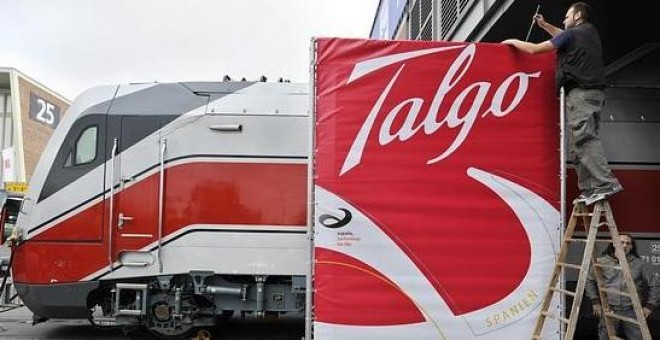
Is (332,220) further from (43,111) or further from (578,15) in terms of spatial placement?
(43,111)

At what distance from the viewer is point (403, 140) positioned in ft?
15.9

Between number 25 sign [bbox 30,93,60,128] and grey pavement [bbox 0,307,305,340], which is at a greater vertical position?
number 25 sign [bbox 30,93,60,128]

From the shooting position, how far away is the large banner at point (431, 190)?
Answer: 478cm

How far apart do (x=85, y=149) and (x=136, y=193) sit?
2.86 ft

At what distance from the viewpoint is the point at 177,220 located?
23.3 feet

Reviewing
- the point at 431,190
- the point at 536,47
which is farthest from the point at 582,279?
the point at 536,47

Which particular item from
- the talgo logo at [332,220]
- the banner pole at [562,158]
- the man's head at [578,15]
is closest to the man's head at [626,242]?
the banner pole at [562,158]

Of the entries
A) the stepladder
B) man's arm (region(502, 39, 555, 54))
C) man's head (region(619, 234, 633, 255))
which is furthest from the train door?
man's head (region(619, 234, 633, 255))

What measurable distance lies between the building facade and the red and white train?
111 feet

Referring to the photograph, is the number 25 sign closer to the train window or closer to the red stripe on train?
the train window

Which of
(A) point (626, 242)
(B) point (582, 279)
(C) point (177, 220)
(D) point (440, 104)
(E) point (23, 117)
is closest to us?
(B) point (582, 279)

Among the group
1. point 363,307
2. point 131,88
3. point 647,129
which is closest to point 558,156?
point 363,307

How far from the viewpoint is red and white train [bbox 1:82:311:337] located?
23.2 feet

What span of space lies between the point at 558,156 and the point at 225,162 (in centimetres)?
374
